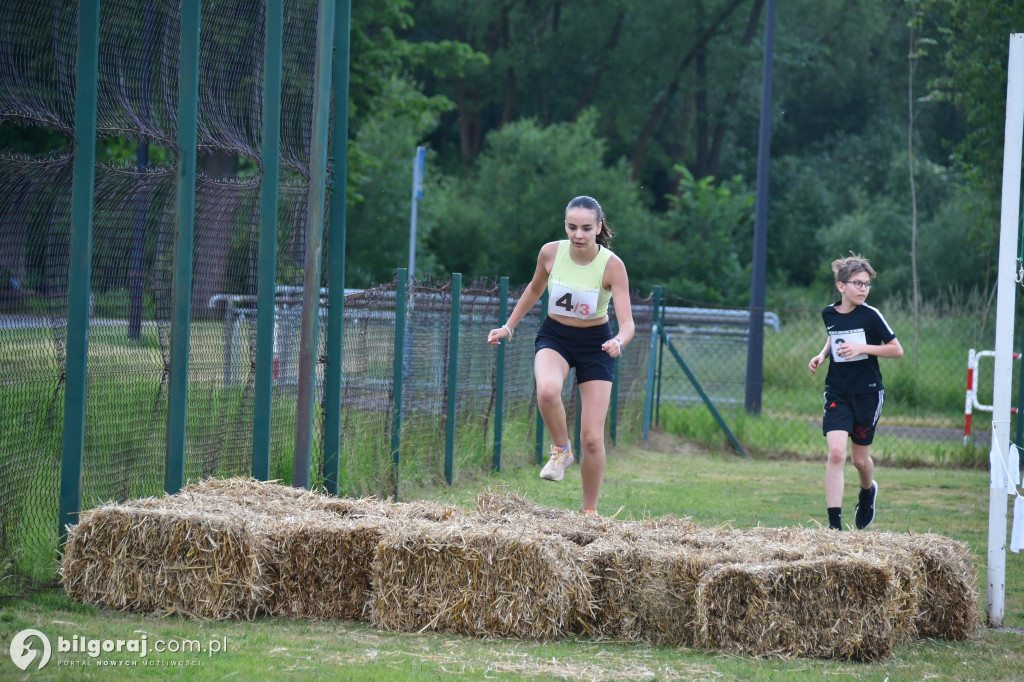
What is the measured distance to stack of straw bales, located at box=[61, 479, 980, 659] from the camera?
4.92 meters

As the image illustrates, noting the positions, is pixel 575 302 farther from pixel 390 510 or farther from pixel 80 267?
pixel 80 267

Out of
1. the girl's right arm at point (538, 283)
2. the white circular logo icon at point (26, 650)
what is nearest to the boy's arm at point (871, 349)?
the girl's right arm at point (538, 283)

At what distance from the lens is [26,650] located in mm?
4383

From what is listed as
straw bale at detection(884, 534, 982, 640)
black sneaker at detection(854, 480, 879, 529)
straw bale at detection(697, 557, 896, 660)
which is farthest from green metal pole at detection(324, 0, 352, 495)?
straw bale at detection(884, 534, 982, 640)

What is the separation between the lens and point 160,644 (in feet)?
15.1

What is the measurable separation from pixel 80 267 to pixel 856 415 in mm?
4784

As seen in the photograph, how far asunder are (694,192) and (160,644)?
3770cm

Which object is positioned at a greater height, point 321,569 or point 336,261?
point 336,261

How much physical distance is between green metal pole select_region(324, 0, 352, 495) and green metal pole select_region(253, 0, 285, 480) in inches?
25.6

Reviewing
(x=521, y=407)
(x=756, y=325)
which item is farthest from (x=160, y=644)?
(x=756, y=325)

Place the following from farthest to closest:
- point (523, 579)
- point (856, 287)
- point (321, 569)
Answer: point (856, 287) → point (321, 569) → point (523, 579)

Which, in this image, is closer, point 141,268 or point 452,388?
point 141,268

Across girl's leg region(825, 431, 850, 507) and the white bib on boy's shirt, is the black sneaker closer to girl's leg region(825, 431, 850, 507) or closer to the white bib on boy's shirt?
girl's leg region(825, 431, 850, 507)

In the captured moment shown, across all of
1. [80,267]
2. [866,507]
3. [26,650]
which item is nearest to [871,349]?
[866,507]
